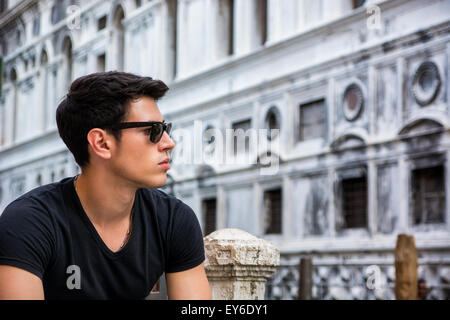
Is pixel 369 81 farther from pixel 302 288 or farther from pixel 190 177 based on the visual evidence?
pixel 190 177

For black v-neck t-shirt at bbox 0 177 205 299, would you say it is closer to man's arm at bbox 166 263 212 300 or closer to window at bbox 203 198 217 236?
man's arm at bbox 166 263 212 300

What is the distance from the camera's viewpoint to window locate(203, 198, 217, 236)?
597 inches

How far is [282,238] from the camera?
42.7ft

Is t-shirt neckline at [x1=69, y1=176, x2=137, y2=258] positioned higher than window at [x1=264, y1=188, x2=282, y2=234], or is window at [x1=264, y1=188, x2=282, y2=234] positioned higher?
window at [x1=264, y1=188, x2=282, y2=234]

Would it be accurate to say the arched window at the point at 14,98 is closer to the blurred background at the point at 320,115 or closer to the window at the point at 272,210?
the blurred background at the point at 320,115

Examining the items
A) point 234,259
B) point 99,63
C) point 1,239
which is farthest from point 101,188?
point 99,63

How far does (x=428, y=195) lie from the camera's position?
1045 cm

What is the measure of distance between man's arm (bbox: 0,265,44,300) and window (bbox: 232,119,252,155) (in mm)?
11756

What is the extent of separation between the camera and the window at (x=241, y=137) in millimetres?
14129

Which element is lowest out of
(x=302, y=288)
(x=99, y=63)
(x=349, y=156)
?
(x=302, y=288)

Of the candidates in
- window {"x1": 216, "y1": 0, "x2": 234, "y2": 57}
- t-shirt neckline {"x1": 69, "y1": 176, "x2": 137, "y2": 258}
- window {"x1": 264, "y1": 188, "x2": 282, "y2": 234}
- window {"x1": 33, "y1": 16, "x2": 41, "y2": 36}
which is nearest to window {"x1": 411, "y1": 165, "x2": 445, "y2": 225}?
window {"x1": 264, "y1": 188, "x2": 282, "y2": 234}

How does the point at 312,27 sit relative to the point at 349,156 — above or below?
above

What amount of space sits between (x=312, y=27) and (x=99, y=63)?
8.62 meters

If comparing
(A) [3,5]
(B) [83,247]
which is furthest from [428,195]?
(A) [3,5]
